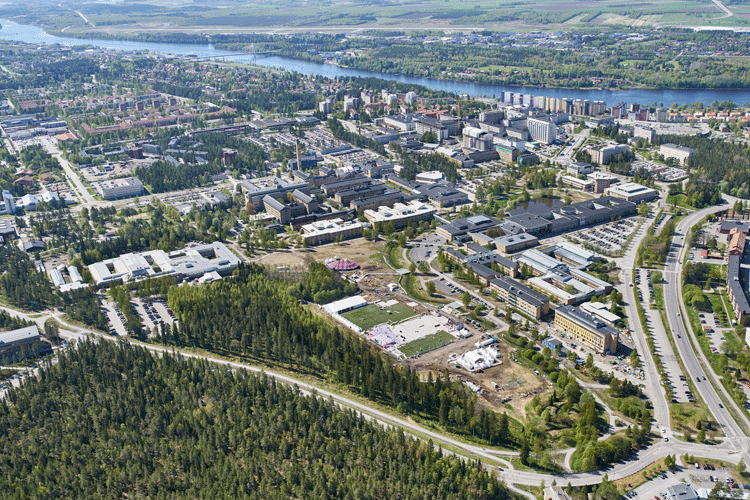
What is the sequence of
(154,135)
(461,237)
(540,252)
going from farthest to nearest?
(154,135), (461,237), (540,252)

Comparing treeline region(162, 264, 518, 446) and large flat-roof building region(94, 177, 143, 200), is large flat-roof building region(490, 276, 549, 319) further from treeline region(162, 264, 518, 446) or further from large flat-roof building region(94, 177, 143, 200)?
large flat-roof building region(94, 177, 143, 200)

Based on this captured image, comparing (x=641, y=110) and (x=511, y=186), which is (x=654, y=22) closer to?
(x=641, y=110)

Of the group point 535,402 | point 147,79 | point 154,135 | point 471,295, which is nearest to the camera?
point 535,402

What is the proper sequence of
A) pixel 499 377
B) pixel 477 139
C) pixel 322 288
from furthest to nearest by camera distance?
pixel 477 139
pixel 322 288
pixel 499 377

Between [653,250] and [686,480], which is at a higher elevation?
[653,250]

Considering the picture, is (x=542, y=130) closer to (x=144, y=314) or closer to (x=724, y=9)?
(x=144, y=314)

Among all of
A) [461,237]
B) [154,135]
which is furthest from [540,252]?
[154,135]

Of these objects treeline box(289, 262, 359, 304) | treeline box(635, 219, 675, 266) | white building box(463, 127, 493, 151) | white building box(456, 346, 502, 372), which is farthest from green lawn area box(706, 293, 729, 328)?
white building box(463, 127, 493, 151)

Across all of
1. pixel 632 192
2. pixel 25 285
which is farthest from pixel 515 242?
pixel 25 285
